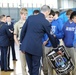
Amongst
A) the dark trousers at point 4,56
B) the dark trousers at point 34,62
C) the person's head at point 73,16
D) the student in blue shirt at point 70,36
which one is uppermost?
the person's head at point 73,16

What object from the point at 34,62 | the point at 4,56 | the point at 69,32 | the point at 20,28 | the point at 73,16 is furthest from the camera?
the point at 4,56

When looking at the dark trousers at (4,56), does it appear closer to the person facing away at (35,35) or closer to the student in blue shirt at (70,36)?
the student in blue shirt at (70,36)

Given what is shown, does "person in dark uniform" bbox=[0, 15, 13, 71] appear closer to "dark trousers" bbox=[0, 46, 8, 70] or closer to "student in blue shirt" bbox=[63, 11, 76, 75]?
"dark trousers" bbox=[0, 46, 8, 70]

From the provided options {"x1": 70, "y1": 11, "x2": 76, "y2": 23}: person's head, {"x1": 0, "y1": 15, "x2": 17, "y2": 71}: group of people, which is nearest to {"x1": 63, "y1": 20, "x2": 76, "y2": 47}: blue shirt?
{"x1": 70, "y1": 11, "x2": 76, "y2": 23}: person's head

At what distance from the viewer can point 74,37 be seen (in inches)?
177

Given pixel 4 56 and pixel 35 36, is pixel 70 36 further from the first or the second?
pixel 4 56

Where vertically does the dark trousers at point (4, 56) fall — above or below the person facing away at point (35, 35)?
below

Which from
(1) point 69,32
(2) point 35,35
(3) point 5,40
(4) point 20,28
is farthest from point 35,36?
(3) point 5,40

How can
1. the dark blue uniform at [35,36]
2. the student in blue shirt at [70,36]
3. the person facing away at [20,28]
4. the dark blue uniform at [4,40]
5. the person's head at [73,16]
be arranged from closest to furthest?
the dark blue uniform at [35,36], the person's head at [73,16], the student in blue shirt at [70,36], the person facing away at [20,28], the dark blue uniform at [4,40]

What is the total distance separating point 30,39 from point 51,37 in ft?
1.15

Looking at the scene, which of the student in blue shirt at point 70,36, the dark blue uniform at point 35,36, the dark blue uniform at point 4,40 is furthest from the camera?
the dark blue uniform at point 4,40

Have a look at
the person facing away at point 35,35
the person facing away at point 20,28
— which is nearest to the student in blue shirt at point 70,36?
the person facing away at point 35,35

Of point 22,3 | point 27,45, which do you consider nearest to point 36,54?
point 27,45

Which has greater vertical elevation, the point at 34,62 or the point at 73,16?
the point at 73,16
